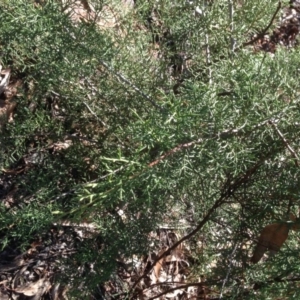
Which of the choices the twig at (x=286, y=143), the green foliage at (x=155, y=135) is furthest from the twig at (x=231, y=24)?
the twig at (x=286, y=143)

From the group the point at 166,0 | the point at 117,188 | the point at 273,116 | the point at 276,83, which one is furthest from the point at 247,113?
the point at 166,0

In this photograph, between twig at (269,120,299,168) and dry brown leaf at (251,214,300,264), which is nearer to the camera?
twig at (269,120,299,168)

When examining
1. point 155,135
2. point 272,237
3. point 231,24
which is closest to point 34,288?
point 272,237

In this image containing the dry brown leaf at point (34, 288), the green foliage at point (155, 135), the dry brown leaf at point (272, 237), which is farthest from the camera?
the dry brown leaf at point (34, 288)

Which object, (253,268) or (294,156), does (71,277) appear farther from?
(294,156)

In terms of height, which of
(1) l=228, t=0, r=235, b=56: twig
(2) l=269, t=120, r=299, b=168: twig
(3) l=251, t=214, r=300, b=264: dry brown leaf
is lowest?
(3) l=251, t=214, r=300, b=264: dry brown leaf

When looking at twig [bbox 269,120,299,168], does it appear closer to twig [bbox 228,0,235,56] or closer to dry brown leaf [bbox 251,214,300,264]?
dry brown leaf [bbox 251,214,300,264]

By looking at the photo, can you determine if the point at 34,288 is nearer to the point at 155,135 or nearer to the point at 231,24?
the point at 155,135

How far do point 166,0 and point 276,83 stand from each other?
76 centimetres

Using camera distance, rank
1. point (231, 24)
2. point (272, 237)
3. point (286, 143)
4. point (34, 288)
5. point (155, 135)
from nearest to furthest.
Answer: point (155, 135) < point (286, 143) < point (272, 237) < point (231, 24) < point (34, 288)

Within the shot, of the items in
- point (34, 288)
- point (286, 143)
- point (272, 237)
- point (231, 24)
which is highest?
point (231, 24)

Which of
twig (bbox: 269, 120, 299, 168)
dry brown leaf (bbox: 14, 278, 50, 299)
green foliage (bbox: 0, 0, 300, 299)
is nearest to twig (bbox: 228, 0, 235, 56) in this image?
green foliage (bbox: 0, 0, 300, 299)

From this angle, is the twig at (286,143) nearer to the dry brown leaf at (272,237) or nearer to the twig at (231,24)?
the dry brown leaf at (272,237)

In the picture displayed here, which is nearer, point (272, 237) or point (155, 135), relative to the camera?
point (155, 135)
